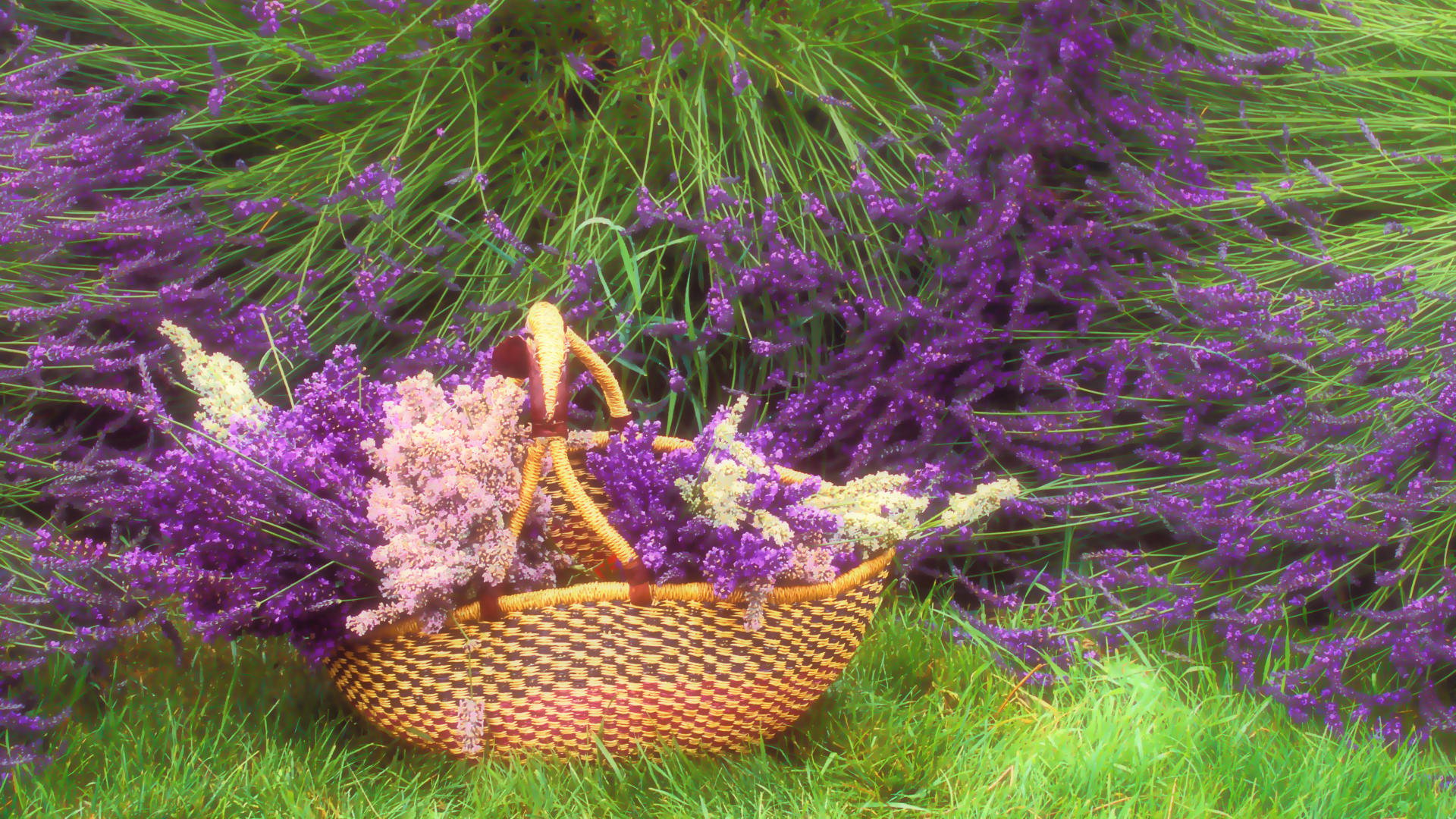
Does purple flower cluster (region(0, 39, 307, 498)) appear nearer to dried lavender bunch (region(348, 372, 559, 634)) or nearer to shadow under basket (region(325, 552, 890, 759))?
dried lavender bunch (region(348, 372, 559, 634))

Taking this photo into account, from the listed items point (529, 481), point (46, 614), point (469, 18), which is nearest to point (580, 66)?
point (469, 18)

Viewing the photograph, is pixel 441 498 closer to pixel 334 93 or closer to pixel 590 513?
pixel 590 513

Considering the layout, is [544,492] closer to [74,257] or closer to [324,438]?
[324,438]

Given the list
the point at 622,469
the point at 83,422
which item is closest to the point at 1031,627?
the point at 622,469

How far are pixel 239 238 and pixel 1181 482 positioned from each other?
59.8 inches

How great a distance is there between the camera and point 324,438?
51.1 inches

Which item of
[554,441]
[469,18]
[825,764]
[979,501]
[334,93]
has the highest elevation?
[469,18]

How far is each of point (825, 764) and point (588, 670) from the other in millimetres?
336

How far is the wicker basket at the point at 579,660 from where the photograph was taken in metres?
1.20

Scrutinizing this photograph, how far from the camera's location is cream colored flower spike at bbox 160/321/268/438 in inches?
47.4

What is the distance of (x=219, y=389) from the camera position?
4.05ft

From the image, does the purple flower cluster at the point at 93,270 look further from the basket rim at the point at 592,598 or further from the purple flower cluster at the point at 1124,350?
the purple flower cluster at the point at 1124,350

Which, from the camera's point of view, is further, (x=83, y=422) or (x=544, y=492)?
(x=83, y=422)

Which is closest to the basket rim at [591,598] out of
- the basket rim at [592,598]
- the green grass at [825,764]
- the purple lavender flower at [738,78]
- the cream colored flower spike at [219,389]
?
the basket rim at [592,598]
